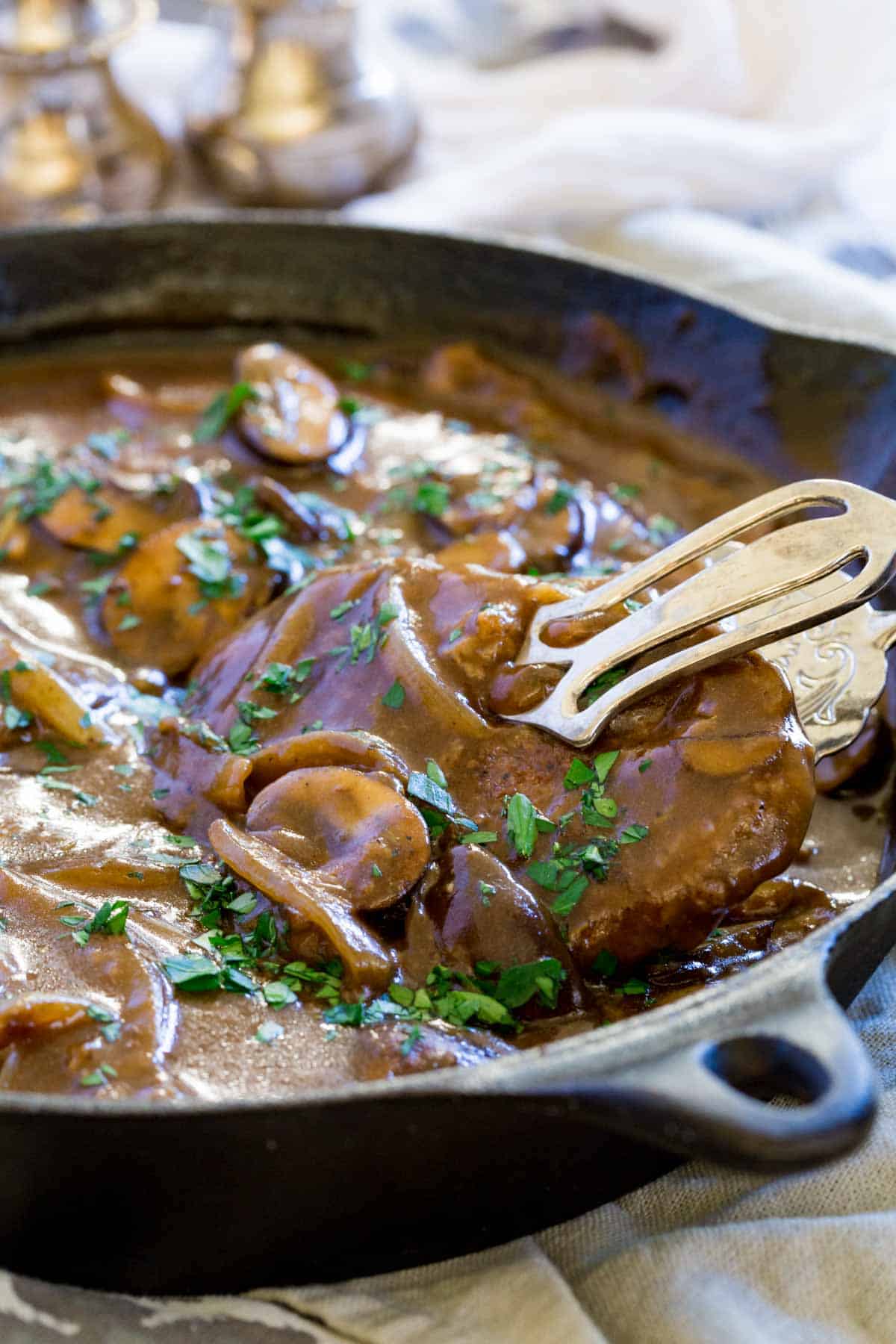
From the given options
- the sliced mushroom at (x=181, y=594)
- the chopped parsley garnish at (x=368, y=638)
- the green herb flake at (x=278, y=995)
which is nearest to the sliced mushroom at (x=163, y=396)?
the sliced mushroom at (x=181, y=594)

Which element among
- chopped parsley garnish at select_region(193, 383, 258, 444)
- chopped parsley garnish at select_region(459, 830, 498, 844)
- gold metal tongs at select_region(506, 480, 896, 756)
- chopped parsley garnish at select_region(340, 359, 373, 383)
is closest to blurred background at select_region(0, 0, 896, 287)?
chopped parsley garnish at select_region(340, 359, 373, 383)

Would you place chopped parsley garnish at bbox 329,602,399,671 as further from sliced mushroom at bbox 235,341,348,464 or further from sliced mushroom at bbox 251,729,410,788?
sliced mushroom at bbox 235,341,348,464

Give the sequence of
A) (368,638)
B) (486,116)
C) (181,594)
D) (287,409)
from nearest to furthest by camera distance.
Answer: (368,638)
(181,594)
(287,409)
(486,116)

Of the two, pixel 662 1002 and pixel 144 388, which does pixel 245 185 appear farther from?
pixel 662 1002

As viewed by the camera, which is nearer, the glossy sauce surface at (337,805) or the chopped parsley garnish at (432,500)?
the glossy sauce surface at (337,805)

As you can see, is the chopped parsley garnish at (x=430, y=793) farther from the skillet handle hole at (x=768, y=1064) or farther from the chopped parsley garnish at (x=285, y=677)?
the skillet handle hole at (x=768, y=1064)

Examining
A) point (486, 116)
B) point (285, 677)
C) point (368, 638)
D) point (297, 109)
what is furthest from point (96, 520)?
point (486, 116)

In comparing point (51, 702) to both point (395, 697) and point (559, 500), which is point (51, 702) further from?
point (559, 500)

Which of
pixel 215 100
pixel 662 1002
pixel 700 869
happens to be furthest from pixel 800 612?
pixel 215 100

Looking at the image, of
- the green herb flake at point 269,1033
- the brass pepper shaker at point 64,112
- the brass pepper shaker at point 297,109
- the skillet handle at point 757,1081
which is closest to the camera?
the skillet handle at point 757,1081
